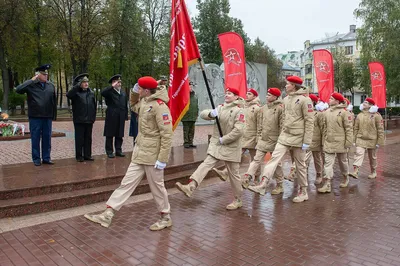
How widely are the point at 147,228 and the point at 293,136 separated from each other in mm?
2992

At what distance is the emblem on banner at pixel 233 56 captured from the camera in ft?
36.2

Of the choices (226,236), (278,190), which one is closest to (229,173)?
(226,236)

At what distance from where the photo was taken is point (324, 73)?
1343cm

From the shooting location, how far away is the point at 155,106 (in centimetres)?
489

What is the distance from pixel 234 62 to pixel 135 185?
694 cm

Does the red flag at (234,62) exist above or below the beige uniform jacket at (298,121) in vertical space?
above

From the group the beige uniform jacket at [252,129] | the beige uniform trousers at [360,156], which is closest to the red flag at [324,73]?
the beige uniform trousers at [360,156]

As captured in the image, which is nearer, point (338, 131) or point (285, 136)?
point (285, 136)

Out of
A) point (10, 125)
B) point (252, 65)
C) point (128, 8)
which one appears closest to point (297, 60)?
point (128, 8)

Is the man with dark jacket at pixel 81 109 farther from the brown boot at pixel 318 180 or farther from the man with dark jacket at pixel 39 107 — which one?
the brown boot at pixel 318 180

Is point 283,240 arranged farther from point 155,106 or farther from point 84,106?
point 84,106

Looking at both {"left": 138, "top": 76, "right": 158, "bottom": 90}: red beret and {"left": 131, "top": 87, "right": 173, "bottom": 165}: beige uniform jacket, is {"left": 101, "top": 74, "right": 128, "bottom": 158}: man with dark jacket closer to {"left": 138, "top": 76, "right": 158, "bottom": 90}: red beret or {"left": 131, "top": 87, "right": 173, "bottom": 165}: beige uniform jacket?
{"left": 138, "top": 76, "right": 158, "bottom": 90}: red beret

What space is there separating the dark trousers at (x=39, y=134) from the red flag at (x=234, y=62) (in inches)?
202

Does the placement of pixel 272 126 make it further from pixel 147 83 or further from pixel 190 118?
pixel 190 118
